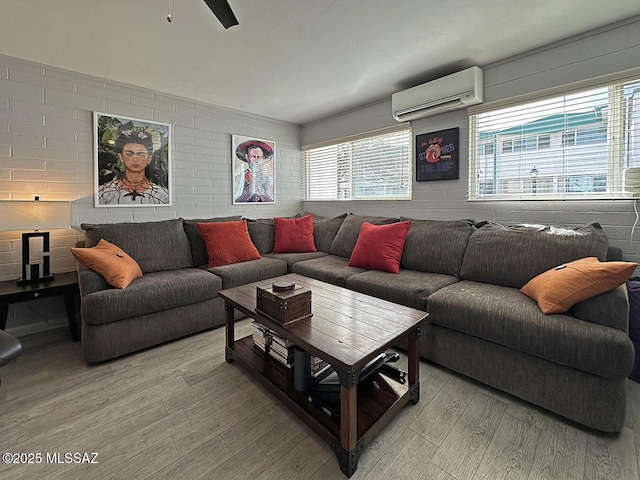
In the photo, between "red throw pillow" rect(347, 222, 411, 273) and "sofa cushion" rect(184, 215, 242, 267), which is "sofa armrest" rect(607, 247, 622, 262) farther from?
"sofa cushion" rect(184, 215, 242, 267)

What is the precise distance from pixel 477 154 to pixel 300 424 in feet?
9.02

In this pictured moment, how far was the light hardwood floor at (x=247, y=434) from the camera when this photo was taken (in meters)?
1.31

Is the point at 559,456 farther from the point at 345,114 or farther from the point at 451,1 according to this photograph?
the point at 345,114

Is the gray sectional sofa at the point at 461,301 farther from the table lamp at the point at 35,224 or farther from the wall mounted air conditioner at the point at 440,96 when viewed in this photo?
the wall mounted air conditioner at the point at 440,96

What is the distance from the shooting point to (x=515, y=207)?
2693mm

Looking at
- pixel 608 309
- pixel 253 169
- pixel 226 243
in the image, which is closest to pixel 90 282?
pixel 226 243

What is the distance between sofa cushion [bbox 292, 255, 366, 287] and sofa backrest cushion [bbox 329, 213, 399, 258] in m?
0.10

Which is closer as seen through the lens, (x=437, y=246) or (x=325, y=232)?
(x=437, y=246)

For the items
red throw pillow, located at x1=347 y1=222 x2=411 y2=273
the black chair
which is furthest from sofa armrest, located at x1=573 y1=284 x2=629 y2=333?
the black chair

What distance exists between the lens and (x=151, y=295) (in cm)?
234

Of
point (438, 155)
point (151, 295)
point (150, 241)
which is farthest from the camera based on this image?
point (438, 155)

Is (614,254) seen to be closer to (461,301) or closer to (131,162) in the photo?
(461,301)

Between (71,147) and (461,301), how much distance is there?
358 cm

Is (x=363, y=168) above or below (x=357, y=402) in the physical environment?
above
